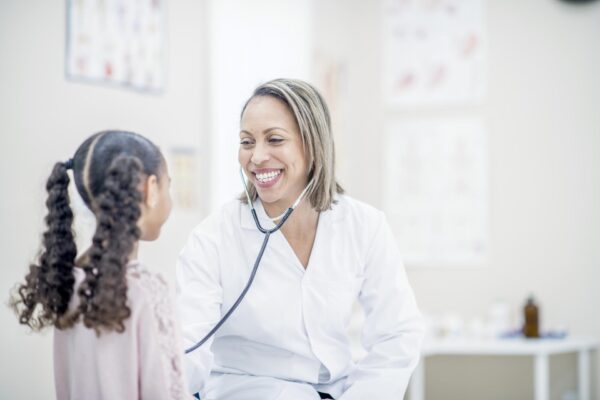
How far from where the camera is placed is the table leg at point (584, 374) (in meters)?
3.37

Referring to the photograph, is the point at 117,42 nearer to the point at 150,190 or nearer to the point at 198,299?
the point at 198,299

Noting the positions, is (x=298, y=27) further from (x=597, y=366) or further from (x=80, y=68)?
(x=597, y=366)

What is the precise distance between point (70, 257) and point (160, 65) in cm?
154

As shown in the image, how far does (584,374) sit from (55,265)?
2.78 meters

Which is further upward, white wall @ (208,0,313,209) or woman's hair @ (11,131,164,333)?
white wall @ (208,0,313,209)

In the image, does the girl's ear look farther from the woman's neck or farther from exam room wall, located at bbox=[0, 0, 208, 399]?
exam room wall, located at bbox=[0, 0, 208, 399]

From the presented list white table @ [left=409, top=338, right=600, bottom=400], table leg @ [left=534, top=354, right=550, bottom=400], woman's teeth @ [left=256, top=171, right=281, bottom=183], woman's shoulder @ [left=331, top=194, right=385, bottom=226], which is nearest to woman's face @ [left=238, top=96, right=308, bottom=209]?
woman's teeth @ [left=256, top=171, right=281, bottom=183]

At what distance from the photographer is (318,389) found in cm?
170

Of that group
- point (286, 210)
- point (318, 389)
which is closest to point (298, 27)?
point (286, 210)

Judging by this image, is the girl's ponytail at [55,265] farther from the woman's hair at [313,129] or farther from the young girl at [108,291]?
the woman's hair at [313,129]

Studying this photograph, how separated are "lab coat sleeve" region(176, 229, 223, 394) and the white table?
1659 millimetres

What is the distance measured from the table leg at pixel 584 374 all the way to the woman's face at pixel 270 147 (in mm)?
2194

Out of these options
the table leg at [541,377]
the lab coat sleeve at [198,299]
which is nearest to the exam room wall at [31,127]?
the lab coat sleeve at [198,299]

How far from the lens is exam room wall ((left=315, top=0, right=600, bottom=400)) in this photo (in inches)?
135
